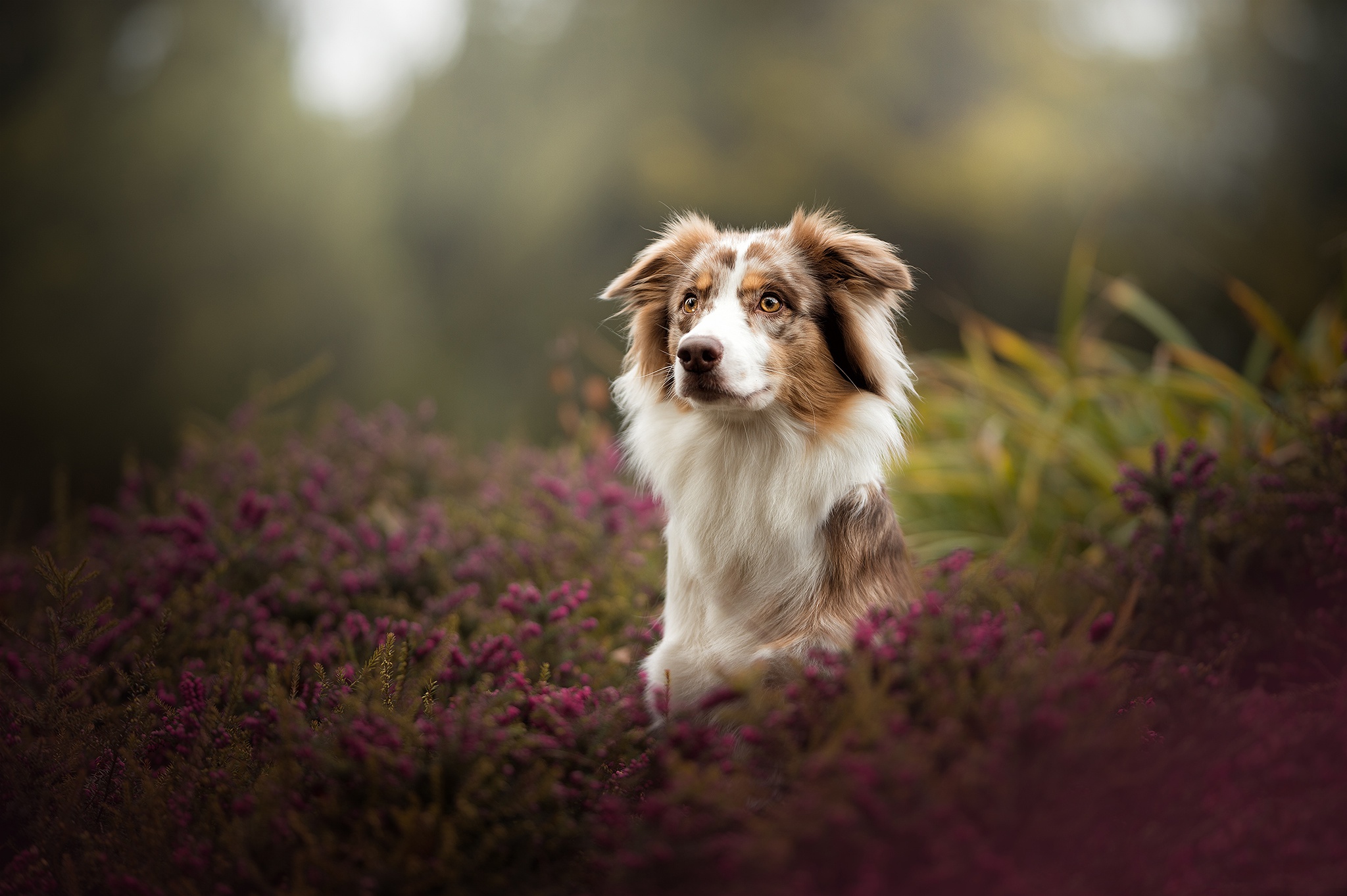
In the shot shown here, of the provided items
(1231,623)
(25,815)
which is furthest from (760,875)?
(1231,623)

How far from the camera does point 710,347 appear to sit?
1977mm

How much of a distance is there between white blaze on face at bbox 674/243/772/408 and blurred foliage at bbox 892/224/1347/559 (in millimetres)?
1558

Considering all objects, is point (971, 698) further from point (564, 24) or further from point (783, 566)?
point (564, 24)

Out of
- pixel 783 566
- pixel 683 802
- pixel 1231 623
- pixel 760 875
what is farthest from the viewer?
pixel 1231 623

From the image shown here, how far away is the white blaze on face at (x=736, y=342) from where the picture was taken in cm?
201

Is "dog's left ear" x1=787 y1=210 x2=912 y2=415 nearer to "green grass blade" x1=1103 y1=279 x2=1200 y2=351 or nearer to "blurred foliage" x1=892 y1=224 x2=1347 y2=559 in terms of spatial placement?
"blurred foliage" x1=892 y1=224 x2=1347 y2=559

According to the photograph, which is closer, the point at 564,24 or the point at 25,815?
the point at 25,815

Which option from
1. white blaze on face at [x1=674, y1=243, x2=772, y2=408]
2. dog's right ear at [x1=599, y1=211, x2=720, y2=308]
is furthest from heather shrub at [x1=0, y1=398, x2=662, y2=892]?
dog's right ear at [x1=599, y1=211, x2=720, y2=308]

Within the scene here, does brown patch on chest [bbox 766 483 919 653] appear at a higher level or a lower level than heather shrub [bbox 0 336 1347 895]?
higher

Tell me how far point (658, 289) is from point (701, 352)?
0.63m

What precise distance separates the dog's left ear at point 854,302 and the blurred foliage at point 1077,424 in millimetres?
1267

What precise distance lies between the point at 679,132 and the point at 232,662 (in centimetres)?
693

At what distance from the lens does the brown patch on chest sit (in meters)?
1.99

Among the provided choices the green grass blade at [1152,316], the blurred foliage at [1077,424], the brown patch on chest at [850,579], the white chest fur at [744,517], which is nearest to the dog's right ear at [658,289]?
the white chest fur at [744,517]
